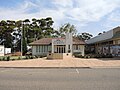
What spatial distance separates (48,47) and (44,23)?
2205 centimetres

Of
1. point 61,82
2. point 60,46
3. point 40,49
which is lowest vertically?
point 61,82

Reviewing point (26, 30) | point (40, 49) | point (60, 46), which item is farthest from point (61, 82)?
point (26, 30)

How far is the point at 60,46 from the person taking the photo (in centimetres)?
5541

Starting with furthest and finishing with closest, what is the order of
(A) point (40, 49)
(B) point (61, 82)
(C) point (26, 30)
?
(C) point (26, 30)
(A) point (40, 49)
(B) point (61, 82)

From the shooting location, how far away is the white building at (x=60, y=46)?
178ft


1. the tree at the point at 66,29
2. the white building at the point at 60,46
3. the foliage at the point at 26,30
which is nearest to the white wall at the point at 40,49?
the white building at the point at 60,46

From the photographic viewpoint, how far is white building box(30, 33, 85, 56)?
5412cm

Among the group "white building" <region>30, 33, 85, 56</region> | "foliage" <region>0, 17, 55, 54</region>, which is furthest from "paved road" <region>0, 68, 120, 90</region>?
"foliage" <region>0, 17, 55, 54</region>

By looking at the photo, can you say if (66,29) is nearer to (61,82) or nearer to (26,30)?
(26,30)

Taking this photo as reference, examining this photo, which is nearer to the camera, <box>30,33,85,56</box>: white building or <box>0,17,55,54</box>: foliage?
<box>30,33,85,56</box>: white building

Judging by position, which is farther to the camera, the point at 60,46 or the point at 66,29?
the point at 66,29

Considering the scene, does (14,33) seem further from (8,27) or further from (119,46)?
(119,46)

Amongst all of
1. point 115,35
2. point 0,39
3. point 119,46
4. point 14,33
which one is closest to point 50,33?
point 14,33

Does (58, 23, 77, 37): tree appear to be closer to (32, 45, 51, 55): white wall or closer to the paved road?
(32, 45, 51, 55): white wall
